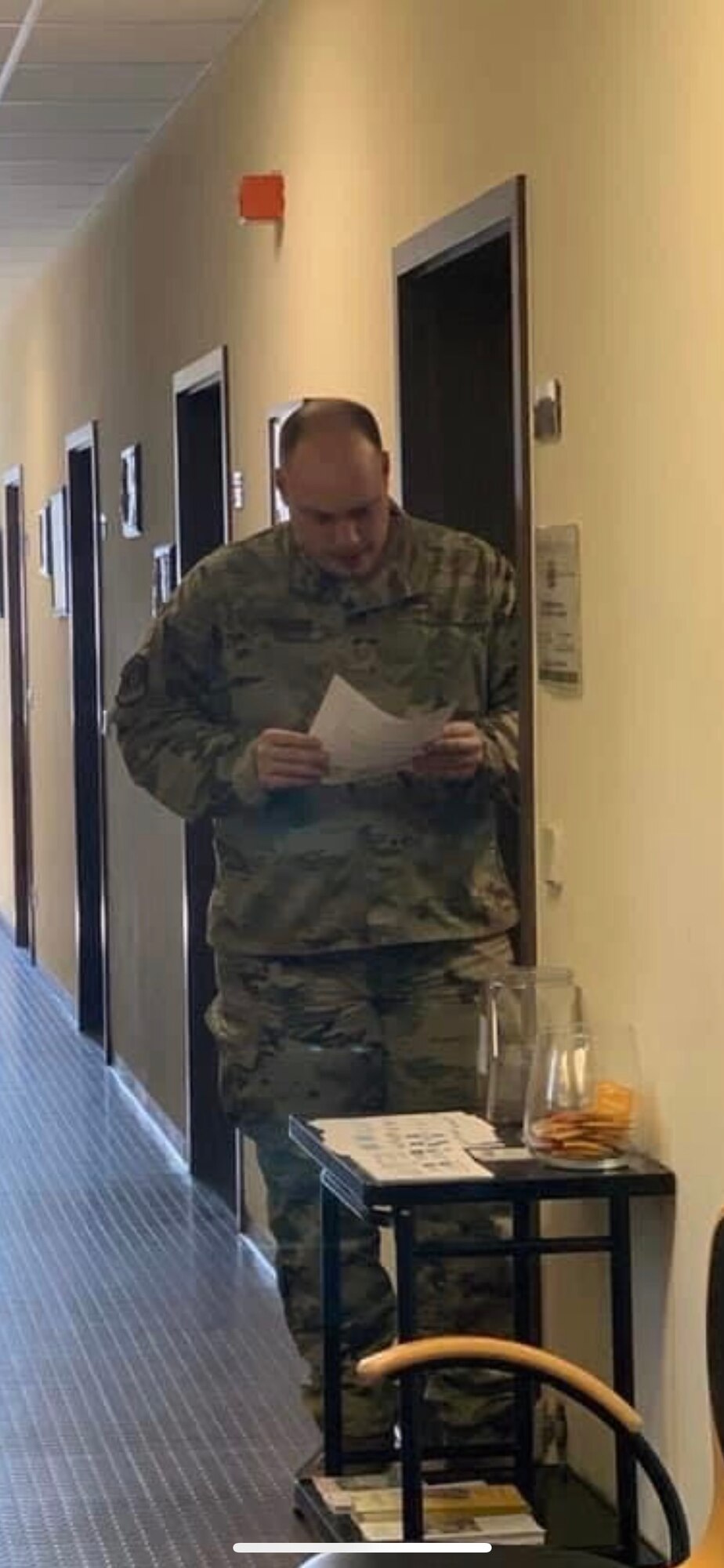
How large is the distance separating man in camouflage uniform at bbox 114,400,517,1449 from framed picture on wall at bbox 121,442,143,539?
3520 mm

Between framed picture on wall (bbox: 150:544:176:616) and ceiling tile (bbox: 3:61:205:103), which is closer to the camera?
ceiling tile (bbox: 3:61:205:103)

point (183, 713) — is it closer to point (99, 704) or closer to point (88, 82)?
point (88, 82)

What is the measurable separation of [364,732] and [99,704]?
5.27m

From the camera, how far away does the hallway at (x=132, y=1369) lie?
4.10 metres

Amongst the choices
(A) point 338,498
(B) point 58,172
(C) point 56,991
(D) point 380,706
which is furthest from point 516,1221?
(C) point 56,991

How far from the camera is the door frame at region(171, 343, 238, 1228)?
6.20m

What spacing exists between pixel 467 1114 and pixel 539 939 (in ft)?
1.00

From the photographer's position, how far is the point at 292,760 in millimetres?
3891

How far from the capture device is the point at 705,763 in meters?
3.25

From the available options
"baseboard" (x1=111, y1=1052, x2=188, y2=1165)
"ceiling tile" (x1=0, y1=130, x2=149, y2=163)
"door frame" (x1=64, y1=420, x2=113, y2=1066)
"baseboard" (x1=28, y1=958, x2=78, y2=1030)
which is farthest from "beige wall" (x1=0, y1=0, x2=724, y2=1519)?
"baseboard" (x1=28, y1=958, x2=78, y2=1030)

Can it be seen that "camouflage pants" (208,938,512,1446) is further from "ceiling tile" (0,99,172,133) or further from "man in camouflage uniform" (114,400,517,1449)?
"ceiling tile" (0,99,172,133)

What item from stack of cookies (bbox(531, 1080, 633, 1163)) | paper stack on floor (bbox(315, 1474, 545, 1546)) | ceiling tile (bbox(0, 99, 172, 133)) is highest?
ceiling tile (bbox(0, 99, 172, 133))

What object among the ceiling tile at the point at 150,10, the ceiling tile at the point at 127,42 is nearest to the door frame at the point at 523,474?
the ceiling tile at the point at 150,10

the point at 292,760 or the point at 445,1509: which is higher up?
the point at 292,760
